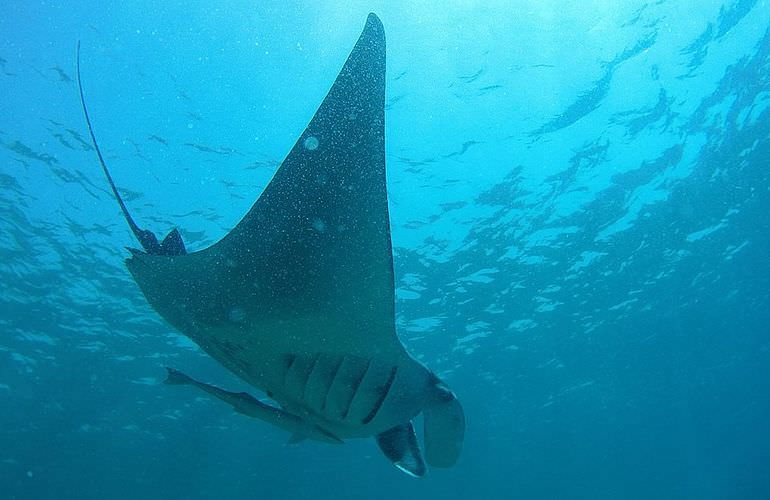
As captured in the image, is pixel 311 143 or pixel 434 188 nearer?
pixel 311 143

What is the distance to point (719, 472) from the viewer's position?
5431 centimetres

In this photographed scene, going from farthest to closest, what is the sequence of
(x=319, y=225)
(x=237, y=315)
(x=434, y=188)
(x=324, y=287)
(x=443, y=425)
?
1. (x=434, y=188)
2. (x=443, y=425)
3. (x=237, y=315)
4. (x=324, y=287)
5. (x=319, y=225)

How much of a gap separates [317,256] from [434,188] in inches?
363

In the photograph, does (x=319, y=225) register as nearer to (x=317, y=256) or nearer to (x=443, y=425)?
(x=317, y=256)

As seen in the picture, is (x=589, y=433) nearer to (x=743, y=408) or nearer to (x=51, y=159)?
(x=743, y=408)

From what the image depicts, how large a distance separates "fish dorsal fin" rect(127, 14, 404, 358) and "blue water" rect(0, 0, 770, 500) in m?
6.77

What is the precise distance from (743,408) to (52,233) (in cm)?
4567

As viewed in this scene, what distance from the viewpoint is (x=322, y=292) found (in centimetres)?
251

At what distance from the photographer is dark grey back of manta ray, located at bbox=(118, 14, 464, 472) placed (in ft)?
6.78

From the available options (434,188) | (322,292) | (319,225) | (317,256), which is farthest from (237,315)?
(434,188)

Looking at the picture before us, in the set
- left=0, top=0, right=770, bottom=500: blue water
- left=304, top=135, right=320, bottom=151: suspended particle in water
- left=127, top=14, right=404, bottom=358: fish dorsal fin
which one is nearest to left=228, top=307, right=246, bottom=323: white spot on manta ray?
left=127, top=14, right=404, bottom=358: fish dorsal fin

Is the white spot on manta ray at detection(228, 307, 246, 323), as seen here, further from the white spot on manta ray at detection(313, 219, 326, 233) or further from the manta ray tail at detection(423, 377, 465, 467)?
the manta ray tail at detection(423, 377, 465, 467)

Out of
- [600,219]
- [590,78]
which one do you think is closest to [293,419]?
[590,78]

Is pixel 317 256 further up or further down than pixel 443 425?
further up
